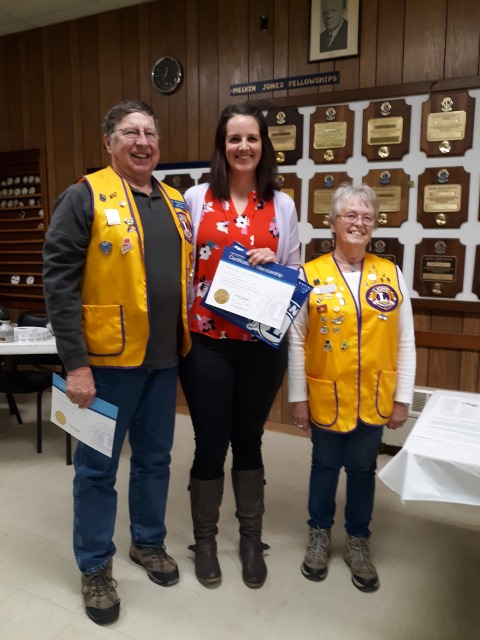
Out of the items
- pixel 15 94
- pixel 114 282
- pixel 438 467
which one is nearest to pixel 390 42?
pixel 114 282

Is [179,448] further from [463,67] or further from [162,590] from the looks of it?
[463,67]

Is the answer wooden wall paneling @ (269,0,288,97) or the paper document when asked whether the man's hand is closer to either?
the paper document

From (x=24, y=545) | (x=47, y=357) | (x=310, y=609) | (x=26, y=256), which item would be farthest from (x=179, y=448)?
(x=26, y=256)

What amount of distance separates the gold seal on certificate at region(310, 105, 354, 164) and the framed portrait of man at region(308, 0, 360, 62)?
31 cm

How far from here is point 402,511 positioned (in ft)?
7.92

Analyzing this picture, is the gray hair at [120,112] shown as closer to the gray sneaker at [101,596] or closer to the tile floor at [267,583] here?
→ the gray sneaker at [101,596]

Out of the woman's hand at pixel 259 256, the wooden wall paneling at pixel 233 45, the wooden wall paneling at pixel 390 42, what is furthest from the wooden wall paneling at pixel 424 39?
the woman's hand at pixel 259 256

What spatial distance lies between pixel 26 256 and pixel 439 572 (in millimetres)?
3800

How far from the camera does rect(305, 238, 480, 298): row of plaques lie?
2848mm

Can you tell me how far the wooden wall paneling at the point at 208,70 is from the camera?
11.0ft

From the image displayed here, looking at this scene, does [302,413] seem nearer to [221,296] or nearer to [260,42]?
[221,296]

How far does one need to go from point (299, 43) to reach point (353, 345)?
2.23 metres

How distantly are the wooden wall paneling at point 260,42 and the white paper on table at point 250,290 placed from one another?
2.03 meters

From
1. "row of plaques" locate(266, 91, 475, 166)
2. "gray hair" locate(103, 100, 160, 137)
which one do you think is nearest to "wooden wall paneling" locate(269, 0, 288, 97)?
"row of plaques" locate(266, 91, 475, 166)
